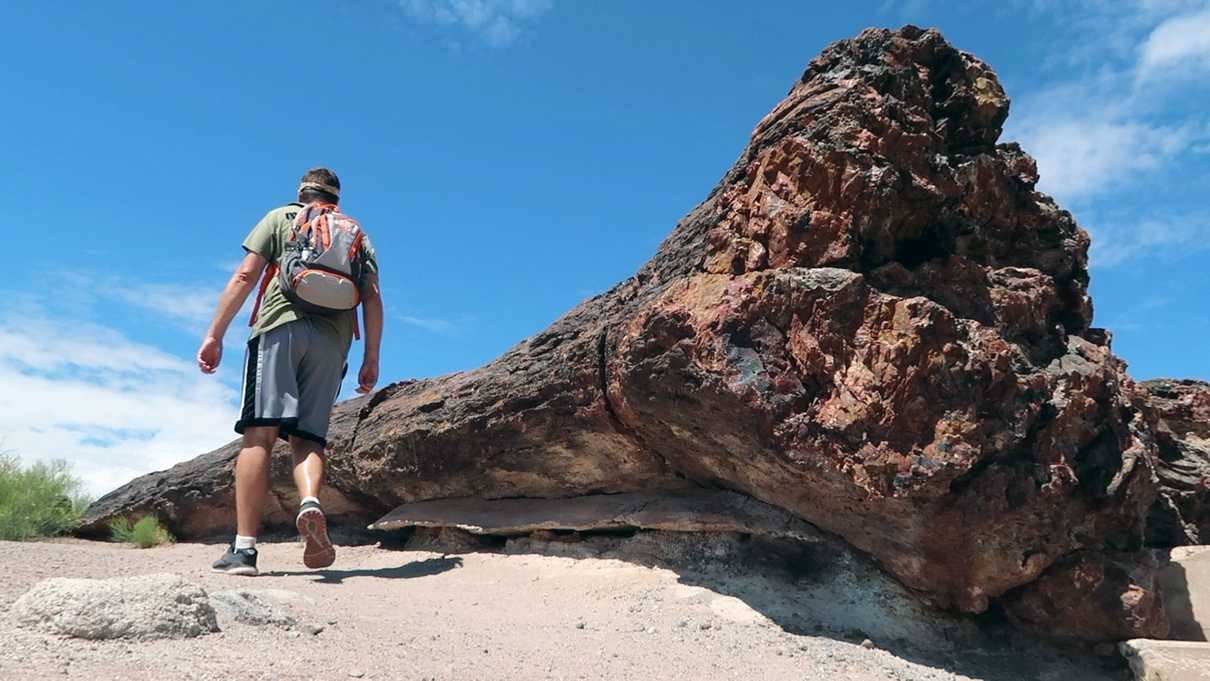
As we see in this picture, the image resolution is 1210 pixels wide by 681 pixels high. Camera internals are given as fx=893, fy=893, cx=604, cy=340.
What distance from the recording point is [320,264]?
564cm

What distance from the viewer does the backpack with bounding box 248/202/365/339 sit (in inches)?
221

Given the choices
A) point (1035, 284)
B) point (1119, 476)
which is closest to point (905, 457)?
point (1119, 476)

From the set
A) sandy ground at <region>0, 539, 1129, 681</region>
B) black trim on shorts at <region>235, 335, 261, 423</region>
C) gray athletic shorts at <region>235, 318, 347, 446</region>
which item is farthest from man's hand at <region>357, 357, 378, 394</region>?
sandy ground at <region>0, 539, 1129, 681</region>

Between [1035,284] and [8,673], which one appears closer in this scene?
[8,673]

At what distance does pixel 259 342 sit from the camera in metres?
5.70

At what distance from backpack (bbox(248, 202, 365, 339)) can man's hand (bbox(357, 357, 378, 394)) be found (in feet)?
1.81

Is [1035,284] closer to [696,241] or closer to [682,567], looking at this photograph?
[696,241]

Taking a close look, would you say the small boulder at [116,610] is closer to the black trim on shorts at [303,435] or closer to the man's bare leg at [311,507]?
the man's bare leg at [311,507]

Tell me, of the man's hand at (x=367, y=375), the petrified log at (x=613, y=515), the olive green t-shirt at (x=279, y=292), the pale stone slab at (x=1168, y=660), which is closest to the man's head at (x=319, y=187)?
the olive green t-shirt at (x=279, y=292)

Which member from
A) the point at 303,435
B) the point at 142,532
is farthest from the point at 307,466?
the point at 142,532

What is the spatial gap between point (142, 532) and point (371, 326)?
3.46 m

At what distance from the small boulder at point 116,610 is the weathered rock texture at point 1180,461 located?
5.47 meters

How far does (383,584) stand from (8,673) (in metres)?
2.78

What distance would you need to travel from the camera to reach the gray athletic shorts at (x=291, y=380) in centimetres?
560
